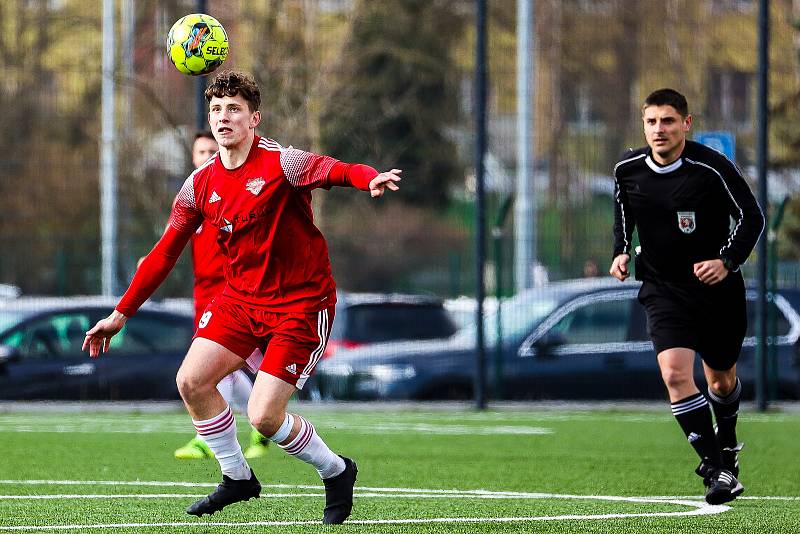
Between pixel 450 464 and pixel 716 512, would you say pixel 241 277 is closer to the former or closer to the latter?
pixel 716 512

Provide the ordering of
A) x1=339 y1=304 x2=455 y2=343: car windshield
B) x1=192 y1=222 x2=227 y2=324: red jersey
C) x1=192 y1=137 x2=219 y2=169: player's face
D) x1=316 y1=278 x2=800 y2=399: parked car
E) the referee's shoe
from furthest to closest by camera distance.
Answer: x1=339 y1=304 x2=455 y2=343: car windshield → x1=316 y1=278 x2=800 y2=399: parked car → x1=192 y1=137 x2=219 y2=169: player's face → x1=192 y1=222 x2=227 y2=324: red jersey → the referee's shoe

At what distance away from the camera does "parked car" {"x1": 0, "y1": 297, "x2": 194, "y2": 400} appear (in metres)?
17.1

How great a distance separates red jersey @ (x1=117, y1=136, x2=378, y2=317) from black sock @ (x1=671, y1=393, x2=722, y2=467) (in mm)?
2072

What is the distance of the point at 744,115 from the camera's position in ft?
66.2

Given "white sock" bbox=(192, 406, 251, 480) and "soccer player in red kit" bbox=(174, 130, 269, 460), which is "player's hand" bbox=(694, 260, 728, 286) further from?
"soccer player in red kit" bbox=(174, 130, 269, 460)

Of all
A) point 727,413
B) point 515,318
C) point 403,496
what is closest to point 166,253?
point 403,496

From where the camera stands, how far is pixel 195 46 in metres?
8.89

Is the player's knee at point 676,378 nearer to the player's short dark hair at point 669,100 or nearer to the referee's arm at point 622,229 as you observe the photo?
the referee's arm at point 622,229

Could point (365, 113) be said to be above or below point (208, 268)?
above

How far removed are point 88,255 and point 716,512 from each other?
1314 cm

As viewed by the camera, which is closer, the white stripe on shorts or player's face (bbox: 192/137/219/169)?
the white stripe on shorts

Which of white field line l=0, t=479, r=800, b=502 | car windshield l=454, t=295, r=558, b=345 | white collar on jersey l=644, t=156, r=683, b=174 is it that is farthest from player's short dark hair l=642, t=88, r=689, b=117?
car windshield l=454, t=295, r=558, b=345

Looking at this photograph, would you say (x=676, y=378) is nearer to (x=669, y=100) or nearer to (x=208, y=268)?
(x=669, y=100)

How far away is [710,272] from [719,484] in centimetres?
104
